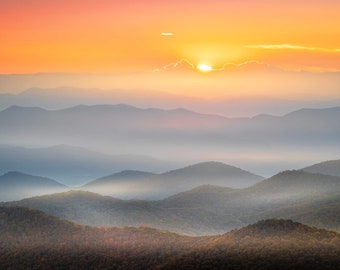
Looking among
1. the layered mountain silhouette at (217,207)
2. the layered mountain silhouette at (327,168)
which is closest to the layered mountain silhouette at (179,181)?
the layered mountain silhouette at (327,168)

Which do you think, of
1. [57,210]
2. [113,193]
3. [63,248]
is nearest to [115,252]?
[63,248]

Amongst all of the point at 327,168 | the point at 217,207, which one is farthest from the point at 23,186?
the point at 217,207

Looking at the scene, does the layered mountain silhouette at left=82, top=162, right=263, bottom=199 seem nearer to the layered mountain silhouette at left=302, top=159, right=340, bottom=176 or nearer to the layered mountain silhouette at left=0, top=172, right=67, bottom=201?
the layered mountain silhouette at left=0, top=172, right=67, bottom=201

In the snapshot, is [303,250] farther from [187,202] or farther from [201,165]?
[201,165]

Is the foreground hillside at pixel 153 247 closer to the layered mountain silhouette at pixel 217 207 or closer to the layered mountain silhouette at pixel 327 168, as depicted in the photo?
the layered mountain silhouette at pixel 217 207

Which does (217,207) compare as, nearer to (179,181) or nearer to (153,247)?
(153,247)

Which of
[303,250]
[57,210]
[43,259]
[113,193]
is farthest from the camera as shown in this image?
[113,193]
